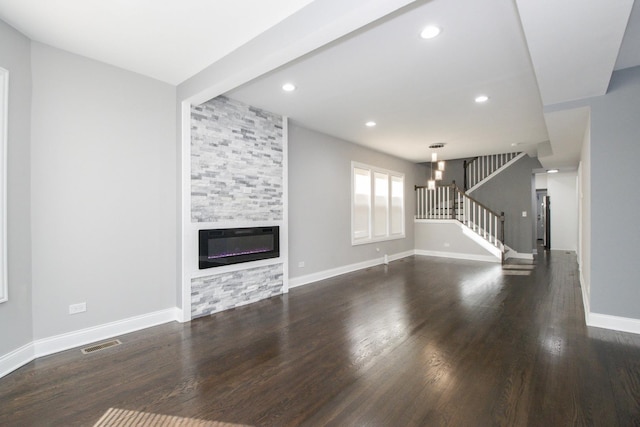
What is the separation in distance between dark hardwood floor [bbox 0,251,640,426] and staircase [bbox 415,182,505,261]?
4413 mm

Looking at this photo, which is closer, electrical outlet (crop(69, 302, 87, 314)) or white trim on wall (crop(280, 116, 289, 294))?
electrical outlet (crop(69, 302, 87, 314))

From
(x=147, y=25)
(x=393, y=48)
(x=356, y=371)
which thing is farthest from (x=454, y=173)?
(x=147, y=25)

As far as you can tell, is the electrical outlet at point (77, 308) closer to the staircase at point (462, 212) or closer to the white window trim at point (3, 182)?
the white window trim at point (3, 182)

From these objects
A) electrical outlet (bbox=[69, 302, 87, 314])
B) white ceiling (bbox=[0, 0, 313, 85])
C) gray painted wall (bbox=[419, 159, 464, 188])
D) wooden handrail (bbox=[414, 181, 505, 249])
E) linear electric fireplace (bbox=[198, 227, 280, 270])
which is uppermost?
white ceiling (bbox=[0, 0, 313, 85])

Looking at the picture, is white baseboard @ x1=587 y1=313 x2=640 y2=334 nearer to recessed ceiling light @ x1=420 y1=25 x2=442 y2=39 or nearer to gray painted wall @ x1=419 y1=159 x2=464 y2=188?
recessed ceiling light @ x1=420 y1=25 x2=442 y2=39

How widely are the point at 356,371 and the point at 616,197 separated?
3.50m

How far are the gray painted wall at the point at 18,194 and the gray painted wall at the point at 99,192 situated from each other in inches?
2.6

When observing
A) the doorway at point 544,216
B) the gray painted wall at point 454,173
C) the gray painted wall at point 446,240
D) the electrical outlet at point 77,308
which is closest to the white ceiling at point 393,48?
the electrical outlet at point 77,308

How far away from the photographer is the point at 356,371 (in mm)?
2562

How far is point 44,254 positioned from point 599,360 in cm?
528

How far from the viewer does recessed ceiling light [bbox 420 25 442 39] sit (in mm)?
2621

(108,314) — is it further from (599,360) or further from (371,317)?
(599,360)

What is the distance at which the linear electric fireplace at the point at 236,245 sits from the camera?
157 inches

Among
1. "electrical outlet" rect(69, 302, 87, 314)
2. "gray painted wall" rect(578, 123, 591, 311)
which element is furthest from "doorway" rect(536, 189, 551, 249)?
"electrical outlet" rect(69, 302, 87, 314)
